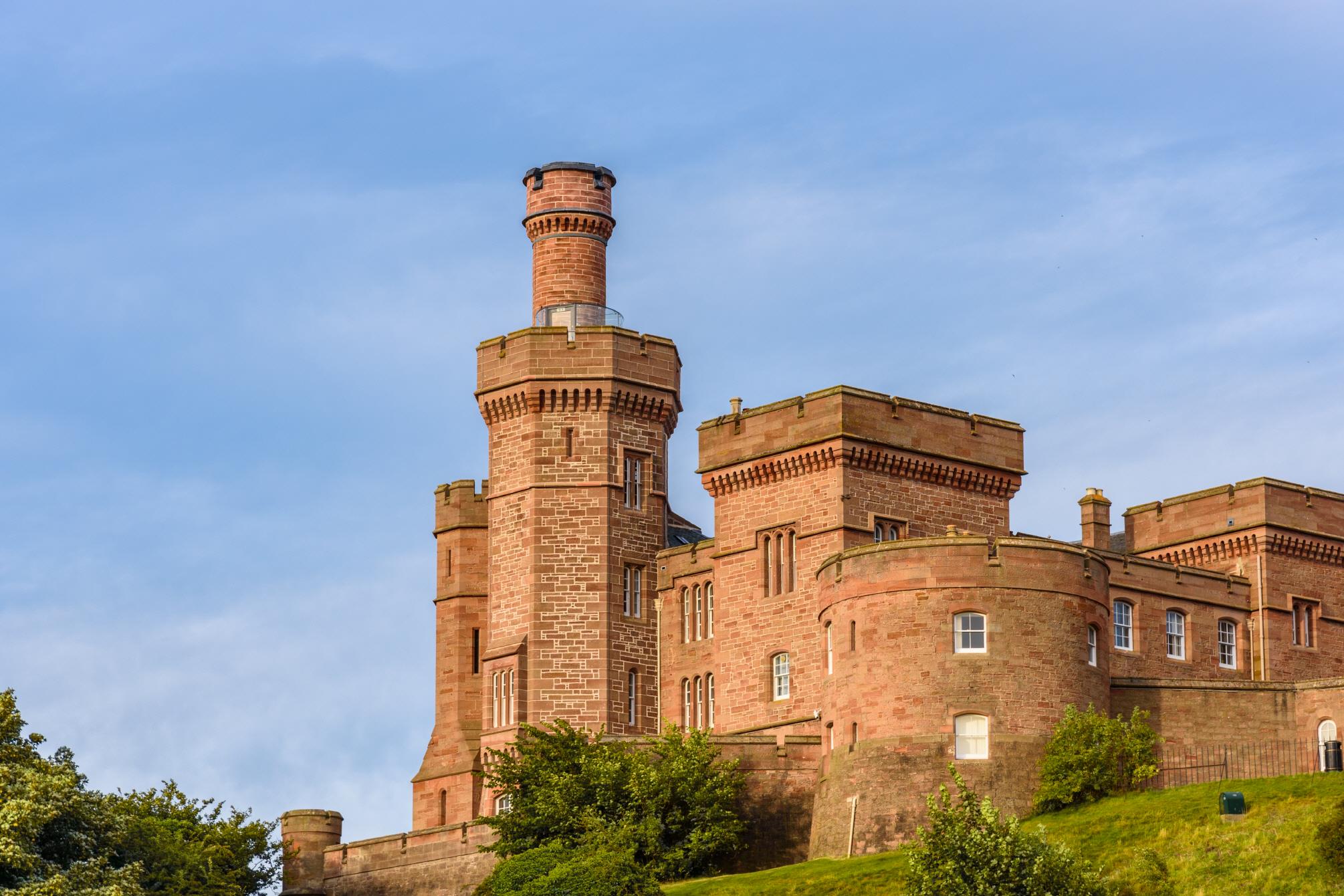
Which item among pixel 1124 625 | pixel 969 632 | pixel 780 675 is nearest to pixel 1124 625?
pixel 1124 625

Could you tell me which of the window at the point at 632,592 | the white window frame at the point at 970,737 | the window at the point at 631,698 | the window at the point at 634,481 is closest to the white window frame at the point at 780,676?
the window at the point at 631,698

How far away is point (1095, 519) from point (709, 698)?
53.0 feet

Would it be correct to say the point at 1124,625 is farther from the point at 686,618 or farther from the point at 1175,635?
the point at 686,618

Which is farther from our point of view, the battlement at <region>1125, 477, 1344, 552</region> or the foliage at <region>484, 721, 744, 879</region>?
the battlement at <region>1125, 477, 1344, 552</region>

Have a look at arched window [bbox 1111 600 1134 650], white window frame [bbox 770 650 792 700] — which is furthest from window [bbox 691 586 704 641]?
arched window [bbox 1111 600 1134 650]

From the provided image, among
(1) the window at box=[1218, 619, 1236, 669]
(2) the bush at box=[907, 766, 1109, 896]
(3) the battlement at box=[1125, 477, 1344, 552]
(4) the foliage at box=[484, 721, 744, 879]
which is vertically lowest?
(2) the bush at box=[907, 766, 1109, 896]

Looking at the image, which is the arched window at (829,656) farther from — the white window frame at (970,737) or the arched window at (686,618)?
the arched window at (686,618)

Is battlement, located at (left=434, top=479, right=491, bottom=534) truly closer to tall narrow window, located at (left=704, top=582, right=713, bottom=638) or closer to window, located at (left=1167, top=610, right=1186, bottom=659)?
tall narrow window, located at (left=704, top=582, right=713, bottom=638)

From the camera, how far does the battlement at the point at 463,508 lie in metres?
91.0

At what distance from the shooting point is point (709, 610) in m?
84.9

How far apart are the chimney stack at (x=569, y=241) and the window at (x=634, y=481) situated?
5.75 m

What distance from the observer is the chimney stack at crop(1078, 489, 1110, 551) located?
305ft

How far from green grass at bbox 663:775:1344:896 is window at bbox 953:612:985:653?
477 centimetres

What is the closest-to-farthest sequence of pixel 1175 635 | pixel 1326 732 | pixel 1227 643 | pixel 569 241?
pixel 1326 732
pixel 1175 635
pixel 1227 643
pixel 569 241
